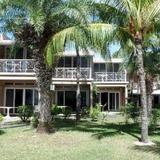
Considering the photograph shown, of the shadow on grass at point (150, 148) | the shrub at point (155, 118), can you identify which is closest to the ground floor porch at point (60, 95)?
the shrub at point (155, 118)

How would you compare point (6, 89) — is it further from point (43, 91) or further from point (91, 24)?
point (91, 24)

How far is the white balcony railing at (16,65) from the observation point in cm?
3406

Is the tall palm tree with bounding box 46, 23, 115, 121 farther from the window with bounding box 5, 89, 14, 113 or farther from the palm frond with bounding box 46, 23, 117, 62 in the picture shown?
the window with bounding box 5, 89, 14, 113

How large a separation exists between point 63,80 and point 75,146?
20.1 meters

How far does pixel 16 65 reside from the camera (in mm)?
34219

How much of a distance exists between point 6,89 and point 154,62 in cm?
1479

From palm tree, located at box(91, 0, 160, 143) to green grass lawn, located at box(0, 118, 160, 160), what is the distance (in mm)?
1547

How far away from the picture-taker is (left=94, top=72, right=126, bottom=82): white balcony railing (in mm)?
41406

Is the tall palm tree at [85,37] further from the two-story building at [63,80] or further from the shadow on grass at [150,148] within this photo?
the two-story building at [63,80]

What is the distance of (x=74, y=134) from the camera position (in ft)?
62.8

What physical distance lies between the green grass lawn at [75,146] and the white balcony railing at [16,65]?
14093mm

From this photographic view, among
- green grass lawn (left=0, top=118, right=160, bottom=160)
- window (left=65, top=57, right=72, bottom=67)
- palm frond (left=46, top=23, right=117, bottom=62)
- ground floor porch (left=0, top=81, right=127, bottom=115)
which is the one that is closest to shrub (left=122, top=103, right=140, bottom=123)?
green grass lawn (left=0, top=118, right=160, bottom=160)

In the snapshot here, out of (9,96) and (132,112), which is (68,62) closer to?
(9,96)

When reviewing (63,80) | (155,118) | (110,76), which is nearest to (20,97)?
(63,80)
